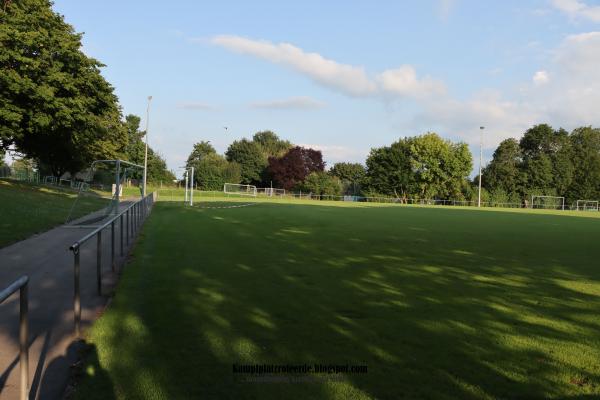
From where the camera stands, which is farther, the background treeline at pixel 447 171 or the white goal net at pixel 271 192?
the white goal net at pixel 271 192

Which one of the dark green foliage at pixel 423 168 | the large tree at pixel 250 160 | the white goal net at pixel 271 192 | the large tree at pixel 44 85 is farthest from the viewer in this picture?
the large tree at pixel 250 160

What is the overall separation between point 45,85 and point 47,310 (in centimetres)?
2604

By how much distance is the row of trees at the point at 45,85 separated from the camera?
27.5 metres

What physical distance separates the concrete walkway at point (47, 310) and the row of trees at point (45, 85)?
1867cm

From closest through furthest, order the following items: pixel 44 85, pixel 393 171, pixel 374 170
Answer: pixel 44 85 < pixel 393 171 < pixel 374 170

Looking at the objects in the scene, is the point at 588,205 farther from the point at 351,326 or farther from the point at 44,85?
the point at 351,326

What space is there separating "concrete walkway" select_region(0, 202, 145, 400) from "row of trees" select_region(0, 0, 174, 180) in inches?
735

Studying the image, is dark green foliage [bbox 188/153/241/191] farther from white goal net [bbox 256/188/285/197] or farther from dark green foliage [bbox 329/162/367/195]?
dark green foliage [bbox 329/162/367/195]

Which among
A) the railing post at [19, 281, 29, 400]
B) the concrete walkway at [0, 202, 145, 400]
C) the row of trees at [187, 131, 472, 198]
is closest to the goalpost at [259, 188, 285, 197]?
the row of trees at [187, 131, 472, 198]

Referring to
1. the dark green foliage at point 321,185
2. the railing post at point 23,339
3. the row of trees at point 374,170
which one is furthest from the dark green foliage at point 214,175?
the railing post at point 23,339

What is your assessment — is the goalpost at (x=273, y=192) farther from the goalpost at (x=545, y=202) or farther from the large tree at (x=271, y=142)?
the goalpost at (x=545, y=202)

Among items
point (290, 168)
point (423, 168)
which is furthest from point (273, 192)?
point (423, 168)

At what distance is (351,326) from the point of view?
605 cm

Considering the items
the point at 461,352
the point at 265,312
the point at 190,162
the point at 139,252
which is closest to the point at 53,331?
the point at 265,312
